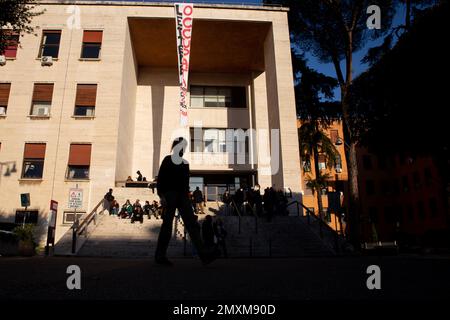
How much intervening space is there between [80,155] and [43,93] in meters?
4.99

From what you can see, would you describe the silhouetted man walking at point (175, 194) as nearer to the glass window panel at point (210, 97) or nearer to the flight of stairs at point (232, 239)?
the flight of stairs at point (232, 239)

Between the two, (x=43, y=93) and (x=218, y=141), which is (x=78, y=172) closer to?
(x=43, y=93)

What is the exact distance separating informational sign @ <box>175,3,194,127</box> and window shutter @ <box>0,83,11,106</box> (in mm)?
11084

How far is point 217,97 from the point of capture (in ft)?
98.1

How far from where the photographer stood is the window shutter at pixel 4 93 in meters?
24.2

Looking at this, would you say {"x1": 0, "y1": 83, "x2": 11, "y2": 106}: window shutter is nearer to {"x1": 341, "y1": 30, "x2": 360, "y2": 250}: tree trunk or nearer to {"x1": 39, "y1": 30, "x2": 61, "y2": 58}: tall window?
{"x1": 39, "y1": 30, "x2": 61, "y2": 58}: tall window

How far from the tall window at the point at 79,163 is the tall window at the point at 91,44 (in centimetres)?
672

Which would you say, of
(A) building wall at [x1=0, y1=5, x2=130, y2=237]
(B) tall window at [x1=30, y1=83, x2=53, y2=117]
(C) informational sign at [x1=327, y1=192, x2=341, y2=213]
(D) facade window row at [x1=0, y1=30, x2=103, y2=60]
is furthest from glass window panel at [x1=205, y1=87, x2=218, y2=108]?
(C) informational sign at [x1=327, y1=192, x2=341, y2=213]

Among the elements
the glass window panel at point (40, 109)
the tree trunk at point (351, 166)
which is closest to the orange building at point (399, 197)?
the tree trunk at point (351, 166)

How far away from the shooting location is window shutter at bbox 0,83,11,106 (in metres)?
24.2

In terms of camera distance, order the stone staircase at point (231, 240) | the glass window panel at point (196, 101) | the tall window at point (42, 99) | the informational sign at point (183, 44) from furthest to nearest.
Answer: the glass window panel at point (196, 101), the tall window at point (42, 99), the informational sign at point (183, 44), the stone staircase at point (231, 240)

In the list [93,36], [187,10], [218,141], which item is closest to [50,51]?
[93,36]

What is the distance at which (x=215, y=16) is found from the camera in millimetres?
26156
